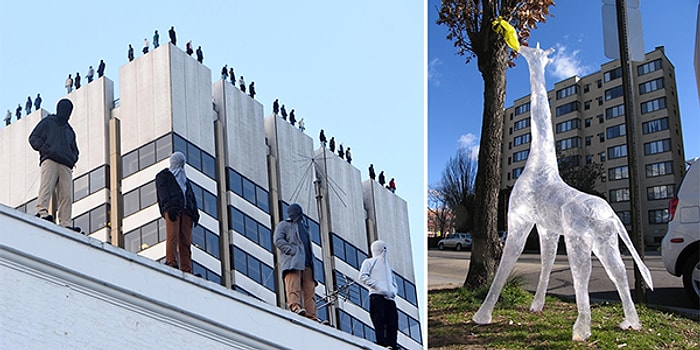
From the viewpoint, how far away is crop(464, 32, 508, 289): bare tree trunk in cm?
814

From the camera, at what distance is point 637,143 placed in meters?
7.56

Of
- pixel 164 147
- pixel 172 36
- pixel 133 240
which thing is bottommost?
pixel 133 240

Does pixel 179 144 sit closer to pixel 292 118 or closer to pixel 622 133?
pixel 292 118

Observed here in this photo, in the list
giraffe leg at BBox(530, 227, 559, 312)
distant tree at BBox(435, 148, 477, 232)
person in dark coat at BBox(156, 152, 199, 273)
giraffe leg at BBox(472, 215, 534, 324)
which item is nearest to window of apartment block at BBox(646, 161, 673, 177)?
giraffe leg at BBox(530, 227, 559, 312)

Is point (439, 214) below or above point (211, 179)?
below

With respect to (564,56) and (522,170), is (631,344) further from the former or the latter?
(564,56)

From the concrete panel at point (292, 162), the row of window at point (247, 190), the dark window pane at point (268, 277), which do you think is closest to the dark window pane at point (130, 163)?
the row of window at point (247, 190)

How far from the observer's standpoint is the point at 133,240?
10414 millimetres

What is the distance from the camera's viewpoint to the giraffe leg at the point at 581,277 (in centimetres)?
737

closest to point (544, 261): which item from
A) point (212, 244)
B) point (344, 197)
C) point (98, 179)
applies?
point (212, 244)

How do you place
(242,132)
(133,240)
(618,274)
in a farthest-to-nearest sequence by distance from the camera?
(242,132)
(133,240)
(618,274)

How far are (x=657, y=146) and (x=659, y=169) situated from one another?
183 millimetres

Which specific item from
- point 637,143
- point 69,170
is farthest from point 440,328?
point 69,170

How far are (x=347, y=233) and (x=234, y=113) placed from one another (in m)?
2.30
